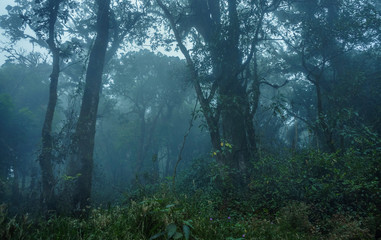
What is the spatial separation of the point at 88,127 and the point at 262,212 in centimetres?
670

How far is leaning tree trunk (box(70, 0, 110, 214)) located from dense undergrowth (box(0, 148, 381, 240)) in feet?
7.08

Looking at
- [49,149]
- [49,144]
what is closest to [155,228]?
[49,149]

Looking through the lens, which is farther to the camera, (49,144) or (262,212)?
(49,144)

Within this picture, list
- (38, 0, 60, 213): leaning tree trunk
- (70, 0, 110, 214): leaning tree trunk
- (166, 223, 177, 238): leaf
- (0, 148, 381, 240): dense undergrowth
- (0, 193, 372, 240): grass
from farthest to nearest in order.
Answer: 1. (70, 0, 110, 214): leaning tree trunk
2. (38, 0, 60, 213): leaning tree trunk
3. (0, 148, 381, 240): dense undergrowth
4. (0, 193, 372, 240): grass
5. (166, 223, 177, 238): leaf

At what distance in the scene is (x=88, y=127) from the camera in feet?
27.7

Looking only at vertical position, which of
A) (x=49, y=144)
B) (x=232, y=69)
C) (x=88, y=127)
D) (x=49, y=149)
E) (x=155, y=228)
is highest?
(x=232, y=69)

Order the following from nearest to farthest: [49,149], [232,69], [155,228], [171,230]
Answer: [171,230]
[155,228]
[49,149]
[232,69]

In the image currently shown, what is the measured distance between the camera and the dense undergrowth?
3.32m

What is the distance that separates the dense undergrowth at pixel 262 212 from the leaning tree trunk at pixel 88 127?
2157mm

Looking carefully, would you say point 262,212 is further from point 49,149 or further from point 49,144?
point 49,144

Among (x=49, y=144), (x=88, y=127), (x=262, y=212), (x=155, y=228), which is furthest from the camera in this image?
(x=88, y=127)

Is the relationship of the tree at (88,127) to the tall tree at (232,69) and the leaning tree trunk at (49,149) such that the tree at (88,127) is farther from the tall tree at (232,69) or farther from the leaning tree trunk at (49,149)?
the tall tree at (232,69)

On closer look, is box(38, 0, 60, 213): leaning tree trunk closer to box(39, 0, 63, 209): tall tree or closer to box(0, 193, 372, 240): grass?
box(39, 0, 63, 209): tall tree

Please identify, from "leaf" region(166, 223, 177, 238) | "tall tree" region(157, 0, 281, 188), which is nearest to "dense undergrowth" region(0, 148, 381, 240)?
"leaf" region(166, 223, 177, 238)
